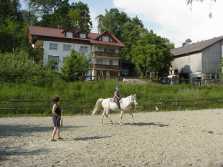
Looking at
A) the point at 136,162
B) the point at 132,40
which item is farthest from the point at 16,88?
the point at 132,40

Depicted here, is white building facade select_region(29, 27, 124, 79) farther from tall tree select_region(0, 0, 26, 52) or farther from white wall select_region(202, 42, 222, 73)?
white wall select_region(202, 42, 222, 73)

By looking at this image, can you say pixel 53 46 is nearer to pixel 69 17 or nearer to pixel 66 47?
pixel 66 47

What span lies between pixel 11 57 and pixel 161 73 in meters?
27.7

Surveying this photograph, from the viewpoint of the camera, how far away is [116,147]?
49.1 feet

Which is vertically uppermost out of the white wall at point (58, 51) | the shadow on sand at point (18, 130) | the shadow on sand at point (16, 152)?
the white wall at point (58, 51)

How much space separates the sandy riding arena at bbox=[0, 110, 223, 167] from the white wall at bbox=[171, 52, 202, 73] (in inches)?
1894

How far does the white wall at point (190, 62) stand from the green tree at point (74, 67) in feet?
67.8

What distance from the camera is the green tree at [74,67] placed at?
174 ft

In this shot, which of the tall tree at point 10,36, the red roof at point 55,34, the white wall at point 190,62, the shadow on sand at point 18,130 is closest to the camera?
the shadow on sand at point 18,130

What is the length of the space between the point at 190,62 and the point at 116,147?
5810 cm

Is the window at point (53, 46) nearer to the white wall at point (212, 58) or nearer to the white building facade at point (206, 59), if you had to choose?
the white building facade at point (206, 59)

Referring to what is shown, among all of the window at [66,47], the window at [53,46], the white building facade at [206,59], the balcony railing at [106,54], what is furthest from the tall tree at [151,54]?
the window at [53,46]

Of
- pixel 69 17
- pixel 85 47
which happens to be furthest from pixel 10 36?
pixel 69 17

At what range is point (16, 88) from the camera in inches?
1535
